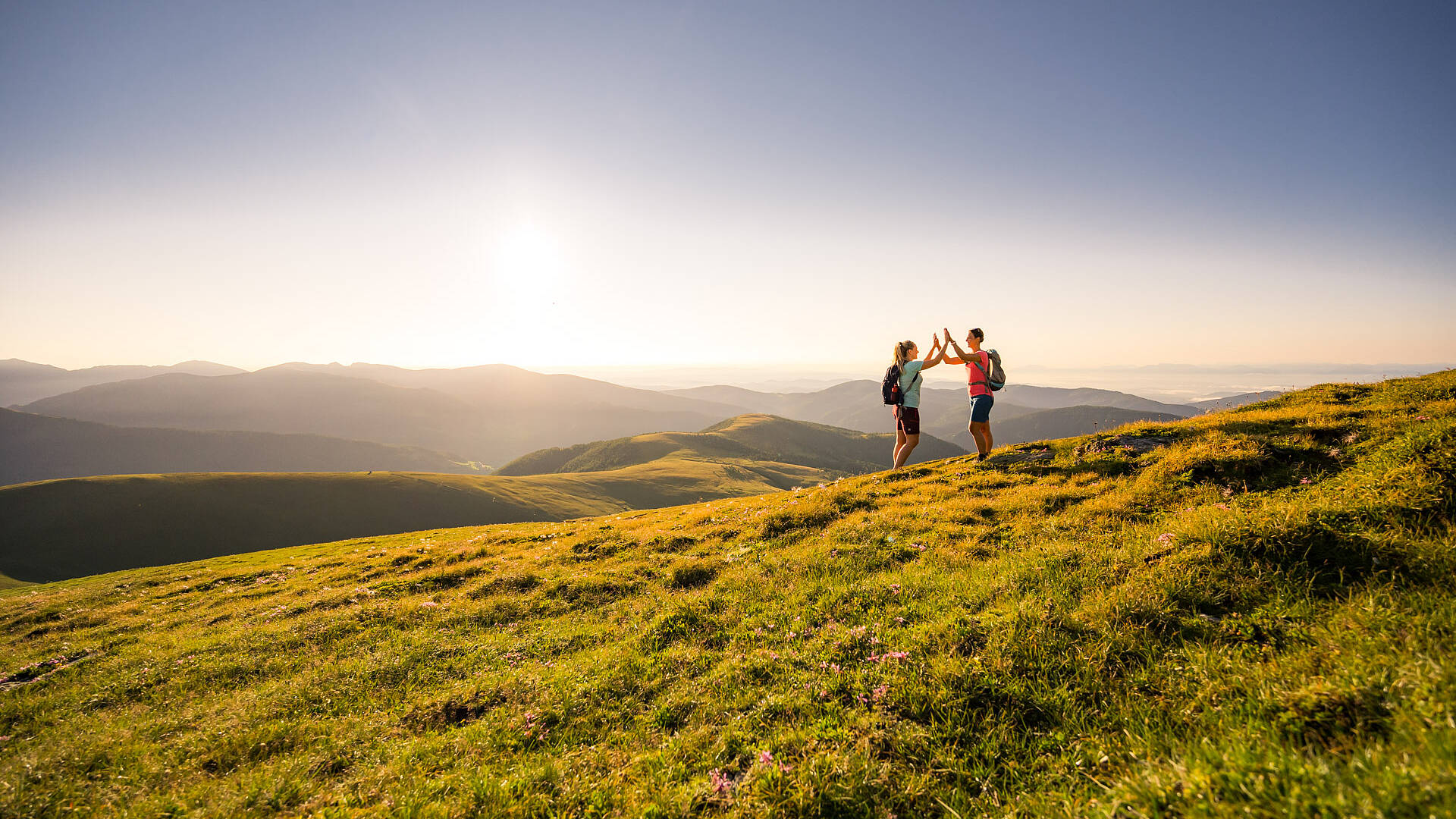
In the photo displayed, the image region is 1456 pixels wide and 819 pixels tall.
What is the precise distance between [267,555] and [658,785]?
69.1m

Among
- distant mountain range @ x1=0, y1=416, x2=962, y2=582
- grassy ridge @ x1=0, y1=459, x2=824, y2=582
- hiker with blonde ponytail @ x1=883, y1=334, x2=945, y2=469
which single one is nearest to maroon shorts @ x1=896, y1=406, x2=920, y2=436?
hiker with blonde ponytail @ x1=883, y1=334, x2=945, y2=469

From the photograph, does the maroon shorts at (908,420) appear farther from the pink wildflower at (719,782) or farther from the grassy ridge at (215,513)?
the grassy ridge at (215,513)

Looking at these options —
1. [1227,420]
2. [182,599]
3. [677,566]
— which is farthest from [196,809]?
[182,599]

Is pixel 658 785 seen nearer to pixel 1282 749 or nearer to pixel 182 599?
pixel 1282 749

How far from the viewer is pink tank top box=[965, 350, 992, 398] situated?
16.5 metres

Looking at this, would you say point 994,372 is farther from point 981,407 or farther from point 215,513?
point 215,513

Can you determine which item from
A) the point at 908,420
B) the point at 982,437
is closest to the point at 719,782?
the point at 908,420

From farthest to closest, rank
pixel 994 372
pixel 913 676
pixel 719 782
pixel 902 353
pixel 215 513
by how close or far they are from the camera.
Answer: pixel 215 513
pixel 902 353
pixel 994 372
pixel 913 676
pixel 719 782

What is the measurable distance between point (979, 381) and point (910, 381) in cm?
225

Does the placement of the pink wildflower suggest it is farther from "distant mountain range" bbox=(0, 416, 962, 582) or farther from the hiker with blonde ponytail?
"distant mountain range" bbox=(0, 416, 962, 582)

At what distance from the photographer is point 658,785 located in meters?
5.33

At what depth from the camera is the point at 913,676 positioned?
6164 millimetres

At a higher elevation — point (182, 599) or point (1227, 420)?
point (1227, 420)

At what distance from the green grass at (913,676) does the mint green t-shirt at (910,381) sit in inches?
A: 191
